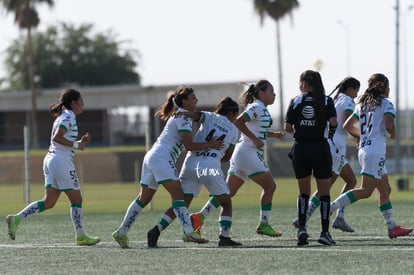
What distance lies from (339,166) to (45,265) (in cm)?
524

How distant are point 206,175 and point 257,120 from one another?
1.45 m

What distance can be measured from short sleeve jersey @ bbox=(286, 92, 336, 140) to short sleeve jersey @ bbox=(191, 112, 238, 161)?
2.46ft

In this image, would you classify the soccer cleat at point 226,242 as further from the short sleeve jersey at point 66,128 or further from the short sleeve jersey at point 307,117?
the short sleeve jersey at point 66,128

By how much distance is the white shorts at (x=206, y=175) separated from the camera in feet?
46.1

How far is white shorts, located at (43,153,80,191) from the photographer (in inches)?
575

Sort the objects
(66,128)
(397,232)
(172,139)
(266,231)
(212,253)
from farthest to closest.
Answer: (266,231) < (397,232) < (66,128) < (172,139) < (212,253)

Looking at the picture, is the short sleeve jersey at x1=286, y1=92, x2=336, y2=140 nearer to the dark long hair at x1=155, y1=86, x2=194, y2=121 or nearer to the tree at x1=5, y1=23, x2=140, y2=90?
the dark long hair at x1=155, y1=86, x2=194, y2=121

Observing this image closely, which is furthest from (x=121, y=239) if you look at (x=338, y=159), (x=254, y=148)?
(x=338, y=159)

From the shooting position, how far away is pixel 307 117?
13953mm

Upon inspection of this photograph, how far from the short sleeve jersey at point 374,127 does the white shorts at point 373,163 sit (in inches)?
2.3

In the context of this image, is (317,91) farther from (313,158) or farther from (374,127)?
(374,127)

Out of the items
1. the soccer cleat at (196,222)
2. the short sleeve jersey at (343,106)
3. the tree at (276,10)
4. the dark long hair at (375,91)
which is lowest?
the soccer cleat at (196,222)

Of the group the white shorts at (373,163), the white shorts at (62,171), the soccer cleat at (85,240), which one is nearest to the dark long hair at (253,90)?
the white shorts at (373,163)

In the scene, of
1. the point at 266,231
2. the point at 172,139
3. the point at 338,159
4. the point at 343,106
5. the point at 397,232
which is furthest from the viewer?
the point at 338,159
